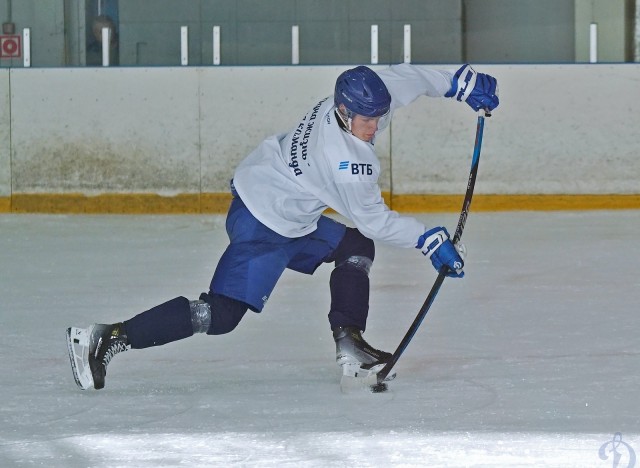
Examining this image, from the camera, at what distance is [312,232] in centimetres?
339

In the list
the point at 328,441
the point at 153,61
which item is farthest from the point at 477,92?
the point at 153,61

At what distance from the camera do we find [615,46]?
7.40m

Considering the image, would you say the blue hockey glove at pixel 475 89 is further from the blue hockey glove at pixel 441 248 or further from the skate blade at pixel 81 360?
the skate blade at pixel 81 360

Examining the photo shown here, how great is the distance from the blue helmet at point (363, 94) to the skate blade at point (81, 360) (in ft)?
2.86

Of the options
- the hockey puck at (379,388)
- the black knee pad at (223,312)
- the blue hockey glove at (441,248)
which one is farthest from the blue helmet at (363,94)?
the hockey puck at (379,388)

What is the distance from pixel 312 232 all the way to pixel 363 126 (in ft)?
1.35

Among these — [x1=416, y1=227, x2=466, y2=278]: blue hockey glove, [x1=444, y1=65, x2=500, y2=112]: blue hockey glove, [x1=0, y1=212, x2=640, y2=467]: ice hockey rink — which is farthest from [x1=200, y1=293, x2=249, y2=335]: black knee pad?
[x1=444, y1=65, x2=500, y2=112]: blue hockey glove

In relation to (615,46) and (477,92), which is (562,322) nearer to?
(477,92)

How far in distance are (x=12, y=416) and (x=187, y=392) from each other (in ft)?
1.50

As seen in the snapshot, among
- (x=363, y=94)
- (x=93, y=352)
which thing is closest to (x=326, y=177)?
(x=363, y=94)

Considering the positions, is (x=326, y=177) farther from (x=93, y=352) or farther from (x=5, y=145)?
(x=5, y=145)

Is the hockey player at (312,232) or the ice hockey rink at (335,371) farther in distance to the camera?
the hockey player at (312,232)

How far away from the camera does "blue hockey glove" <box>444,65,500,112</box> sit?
3.50m

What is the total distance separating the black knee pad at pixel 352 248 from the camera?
3406 mm
